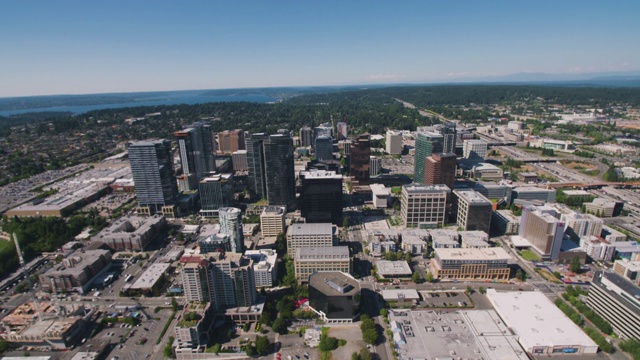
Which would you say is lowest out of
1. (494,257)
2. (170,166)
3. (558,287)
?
(558,287)

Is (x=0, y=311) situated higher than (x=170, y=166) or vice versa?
(x=170, y=166)

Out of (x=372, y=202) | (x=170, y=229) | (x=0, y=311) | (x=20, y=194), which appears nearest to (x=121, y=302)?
(x=0, y=311)

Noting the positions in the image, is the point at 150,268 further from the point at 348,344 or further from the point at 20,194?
the point at 20,194

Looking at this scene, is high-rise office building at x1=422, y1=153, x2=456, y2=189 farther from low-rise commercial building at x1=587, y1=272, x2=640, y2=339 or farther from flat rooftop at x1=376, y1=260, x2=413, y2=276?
low-rise commercial building at x1=587, y1=272, x2=640, y2=339

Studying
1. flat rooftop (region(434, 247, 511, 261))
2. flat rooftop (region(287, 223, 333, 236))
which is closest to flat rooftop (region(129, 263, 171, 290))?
flat rooftop (region(287, 223, 333, 236))

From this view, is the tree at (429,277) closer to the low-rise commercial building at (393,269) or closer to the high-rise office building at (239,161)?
the low-rise commercial building at (393,269)

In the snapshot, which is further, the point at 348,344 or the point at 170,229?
the point at 170,229

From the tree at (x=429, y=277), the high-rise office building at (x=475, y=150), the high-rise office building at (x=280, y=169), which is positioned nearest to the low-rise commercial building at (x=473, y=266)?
the tree at (x=429, y=277)
